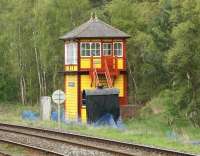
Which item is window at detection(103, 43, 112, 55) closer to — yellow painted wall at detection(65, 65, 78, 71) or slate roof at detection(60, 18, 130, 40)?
slate roof at detection(60, 18, 130, 40)

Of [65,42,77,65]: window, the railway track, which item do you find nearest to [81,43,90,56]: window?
[65,42,77,65]: window

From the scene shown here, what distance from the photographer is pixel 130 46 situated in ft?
170

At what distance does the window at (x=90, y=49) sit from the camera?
141ft

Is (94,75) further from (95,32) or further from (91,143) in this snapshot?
(91,143)

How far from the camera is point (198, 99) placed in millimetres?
39188

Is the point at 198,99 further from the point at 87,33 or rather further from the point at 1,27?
the point at 1,27

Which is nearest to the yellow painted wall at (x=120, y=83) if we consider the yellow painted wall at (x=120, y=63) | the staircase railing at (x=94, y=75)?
the yellow painted wall at (x=120, y=63)

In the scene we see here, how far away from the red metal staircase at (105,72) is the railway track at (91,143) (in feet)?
44.9

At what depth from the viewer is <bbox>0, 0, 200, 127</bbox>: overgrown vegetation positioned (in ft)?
127

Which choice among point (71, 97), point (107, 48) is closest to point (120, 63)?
point (107, 48)

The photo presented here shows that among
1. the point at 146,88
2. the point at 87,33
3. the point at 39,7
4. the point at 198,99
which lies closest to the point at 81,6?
the point at 39,7

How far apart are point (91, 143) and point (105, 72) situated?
70.9 ft

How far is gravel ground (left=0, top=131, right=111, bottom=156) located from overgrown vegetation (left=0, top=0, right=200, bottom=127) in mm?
15271

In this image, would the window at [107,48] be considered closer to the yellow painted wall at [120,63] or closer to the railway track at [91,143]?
the yellow painted wall at [120,63]
